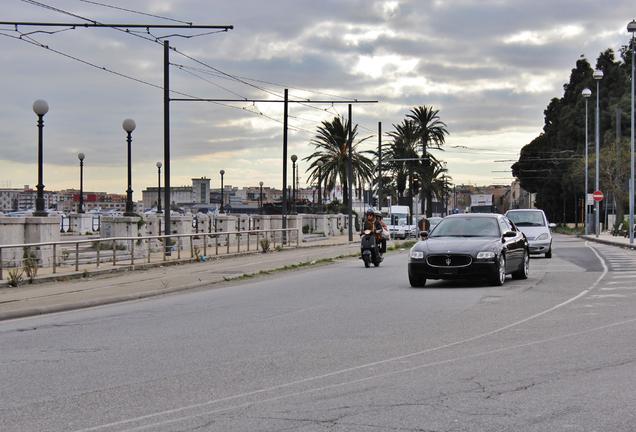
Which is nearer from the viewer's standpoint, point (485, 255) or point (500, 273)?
point (485, 255)

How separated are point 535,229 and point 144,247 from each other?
13368 millimetres

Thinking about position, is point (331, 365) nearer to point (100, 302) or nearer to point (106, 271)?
point (100, 302)

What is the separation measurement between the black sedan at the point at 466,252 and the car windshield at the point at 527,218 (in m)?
12.4

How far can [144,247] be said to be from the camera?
2747 cm

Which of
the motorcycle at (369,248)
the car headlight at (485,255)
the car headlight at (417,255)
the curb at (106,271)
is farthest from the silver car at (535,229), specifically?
the car headlight at (417,255)

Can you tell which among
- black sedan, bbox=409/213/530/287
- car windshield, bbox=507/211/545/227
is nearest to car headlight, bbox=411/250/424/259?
black sedan, bbox=409/213/530/287

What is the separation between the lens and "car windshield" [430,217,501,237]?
19594 millimetres

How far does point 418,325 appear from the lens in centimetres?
1229

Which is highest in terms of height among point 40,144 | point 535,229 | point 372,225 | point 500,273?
point 40,144

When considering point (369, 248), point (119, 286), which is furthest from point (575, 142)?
point (119, 286)

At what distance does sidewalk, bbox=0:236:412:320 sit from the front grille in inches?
221

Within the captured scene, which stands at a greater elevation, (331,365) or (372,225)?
(372,225)

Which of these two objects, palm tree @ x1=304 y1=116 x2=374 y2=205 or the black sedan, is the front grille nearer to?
the black sedan

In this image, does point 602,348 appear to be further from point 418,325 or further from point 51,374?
point 51,374
